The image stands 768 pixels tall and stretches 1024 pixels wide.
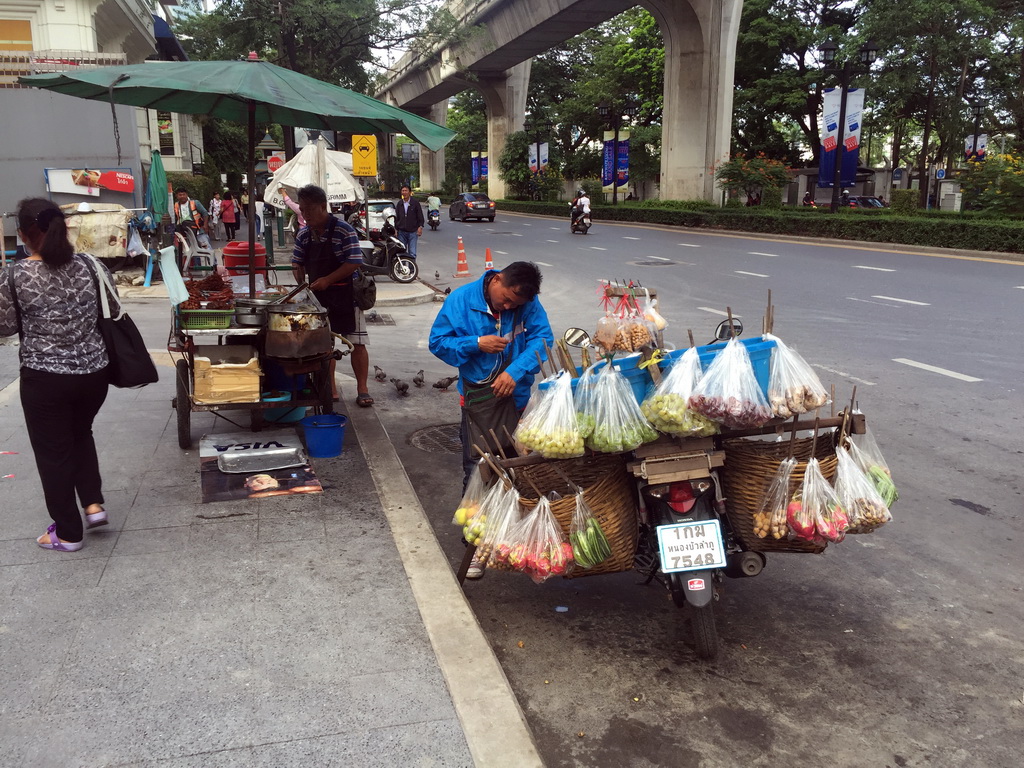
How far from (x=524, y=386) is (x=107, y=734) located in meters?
2.38

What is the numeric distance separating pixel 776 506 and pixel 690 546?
40 centimetres

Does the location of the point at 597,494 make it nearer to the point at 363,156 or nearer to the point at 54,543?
the point at 54,543

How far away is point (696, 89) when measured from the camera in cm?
3616

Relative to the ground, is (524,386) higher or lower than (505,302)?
lower

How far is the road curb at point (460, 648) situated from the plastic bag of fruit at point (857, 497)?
149 cm

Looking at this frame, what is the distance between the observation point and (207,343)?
561 centimetres

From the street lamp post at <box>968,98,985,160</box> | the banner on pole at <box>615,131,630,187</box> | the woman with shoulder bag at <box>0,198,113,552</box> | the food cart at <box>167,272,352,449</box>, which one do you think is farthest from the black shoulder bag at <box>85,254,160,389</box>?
the banner on pole at <box>615,131,630,187</box>

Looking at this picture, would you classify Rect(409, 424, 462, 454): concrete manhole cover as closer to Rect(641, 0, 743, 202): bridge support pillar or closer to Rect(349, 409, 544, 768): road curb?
Rect(349, 409, 544, 768): road curb

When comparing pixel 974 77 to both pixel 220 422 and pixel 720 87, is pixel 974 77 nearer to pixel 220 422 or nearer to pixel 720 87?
pixel 720 87

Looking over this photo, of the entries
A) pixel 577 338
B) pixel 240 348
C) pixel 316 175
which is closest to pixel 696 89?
pixel 316 175

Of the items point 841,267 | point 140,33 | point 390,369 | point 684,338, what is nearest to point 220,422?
point 390,369

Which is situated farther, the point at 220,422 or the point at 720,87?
the point at 720,87

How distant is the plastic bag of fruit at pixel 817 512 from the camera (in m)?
3.39

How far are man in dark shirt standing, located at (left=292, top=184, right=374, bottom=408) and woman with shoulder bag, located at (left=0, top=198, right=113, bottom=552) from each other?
2387 mm
